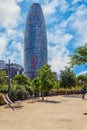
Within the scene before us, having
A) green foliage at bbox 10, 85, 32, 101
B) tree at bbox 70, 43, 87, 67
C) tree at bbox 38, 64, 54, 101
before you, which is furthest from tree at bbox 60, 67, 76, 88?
tree at bbox 70, 43, 87, 67

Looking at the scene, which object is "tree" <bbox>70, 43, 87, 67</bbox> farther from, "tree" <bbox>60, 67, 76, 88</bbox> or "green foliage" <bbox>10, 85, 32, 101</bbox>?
"tree" <bbox>60, 67, 76, 88</bbox>

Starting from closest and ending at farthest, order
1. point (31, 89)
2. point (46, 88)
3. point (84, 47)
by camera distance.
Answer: point (84, 47) < point (46, 88) < point (31, 89)

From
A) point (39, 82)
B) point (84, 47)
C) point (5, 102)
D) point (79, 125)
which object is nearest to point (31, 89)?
point (39, 82)

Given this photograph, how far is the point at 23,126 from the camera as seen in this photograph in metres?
16.8

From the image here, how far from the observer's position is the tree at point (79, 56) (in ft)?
86.6

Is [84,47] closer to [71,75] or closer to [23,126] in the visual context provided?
[23,126]

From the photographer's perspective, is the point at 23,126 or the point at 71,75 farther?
the point at 71,75

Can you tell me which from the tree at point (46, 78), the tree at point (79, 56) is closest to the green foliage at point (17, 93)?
the tree at point (46, 78)

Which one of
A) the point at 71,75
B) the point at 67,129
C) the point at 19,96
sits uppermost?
the point at 71,75

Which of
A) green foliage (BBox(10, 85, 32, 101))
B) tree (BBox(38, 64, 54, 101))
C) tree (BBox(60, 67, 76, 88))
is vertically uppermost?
tree (BBox(60, 67, 76, 88))

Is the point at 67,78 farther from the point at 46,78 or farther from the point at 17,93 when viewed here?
the point at 17,93

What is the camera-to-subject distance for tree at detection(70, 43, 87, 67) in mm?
26406

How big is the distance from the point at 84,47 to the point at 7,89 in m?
19.1

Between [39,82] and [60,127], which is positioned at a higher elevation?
[39,82]
